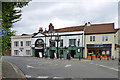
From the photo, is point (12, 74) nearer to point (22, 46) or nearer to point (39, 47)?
point (39, 47)

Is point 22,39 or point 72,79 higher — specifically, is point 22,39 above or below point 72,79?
above

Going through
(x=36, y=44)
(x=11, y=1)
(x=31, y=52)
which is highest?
(x=11, y=1)

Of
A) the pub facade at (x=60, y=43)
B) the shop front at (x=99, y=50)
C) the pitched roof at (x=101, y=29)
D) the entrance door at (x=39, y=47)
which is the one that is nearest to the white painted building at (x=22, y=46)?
the pub facade at (x=60, y=43)

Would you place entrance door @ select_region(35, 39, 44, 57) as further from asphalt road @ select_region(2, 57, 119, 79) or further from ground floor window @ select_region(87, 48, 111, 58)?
asphalt road @ select_region(2, 57, 119, 79)

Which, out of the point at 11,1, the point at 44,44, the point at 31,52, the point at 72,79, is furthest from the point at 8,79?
the point at 31,52

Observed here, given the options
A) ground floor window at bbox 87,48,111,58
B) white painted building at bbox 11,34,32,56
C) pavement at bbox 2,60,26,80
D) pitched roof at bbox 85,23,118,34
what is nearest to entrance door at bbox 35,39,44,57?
white painted building at bbox 11,34,32,56

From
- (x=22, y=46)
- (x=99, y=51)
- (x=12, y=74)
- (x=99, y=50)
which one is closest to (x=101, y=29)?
(x=99, y=50)

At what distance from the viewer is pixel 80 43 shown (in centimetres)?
3503

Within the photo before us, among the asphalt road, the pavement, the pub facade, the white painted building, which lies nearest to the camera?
the pavement

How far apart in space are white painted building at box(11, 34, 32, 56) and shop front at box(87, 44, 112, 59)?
19.9 metres

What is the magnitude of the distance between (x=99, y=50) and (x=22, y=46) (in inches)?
999

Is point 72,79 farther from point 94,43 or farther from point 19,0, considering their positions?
point 94,43

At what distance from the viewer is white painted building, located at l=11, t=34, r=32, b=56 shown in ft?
144

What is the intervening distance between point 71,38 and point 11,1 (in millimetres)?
28145
